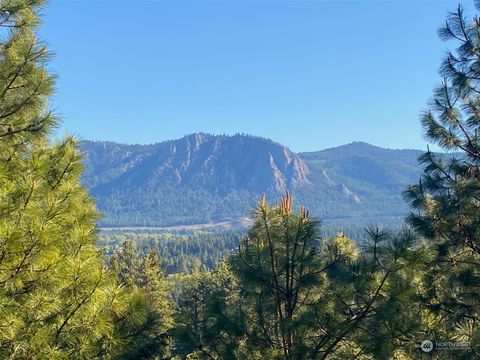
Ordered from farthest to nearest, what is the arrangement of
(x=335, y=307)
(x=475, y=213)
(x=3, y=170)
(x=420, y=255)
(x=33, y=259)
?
1. (x=475, y=213)
2. (x=335, y=307)
3. (x=420, y=255)
4. (x=3, y=170)
5. (x=33, y=259)

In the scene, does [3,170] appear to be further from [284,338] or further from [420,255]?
[420,255]

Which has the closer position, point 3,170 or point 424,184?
point 3,170

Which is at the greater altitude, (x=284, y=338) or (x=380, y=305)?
(x=380, y=305)

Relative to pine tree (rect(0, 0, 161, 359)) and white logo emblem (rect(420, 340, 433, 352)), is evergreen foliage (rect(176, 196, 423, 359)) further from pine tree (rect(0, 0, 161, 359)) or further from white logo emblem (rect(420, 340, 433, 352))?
pine tree (rect(0, 0, 161, 359))

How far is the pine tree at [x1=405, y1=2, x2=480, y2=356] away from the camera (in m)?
8.43

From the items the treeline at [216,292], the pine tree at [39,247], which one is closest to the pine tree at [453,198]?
the treeline at [216,292]

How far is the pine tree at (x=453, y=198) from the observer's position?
8.43 meters

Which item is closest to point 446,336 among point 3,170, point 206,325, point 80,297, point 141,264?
point 206,325

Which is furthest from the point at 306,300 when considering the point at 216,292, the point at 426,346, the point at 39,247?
the point at 39,247

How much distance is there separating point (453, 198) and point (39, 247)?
7969 mm

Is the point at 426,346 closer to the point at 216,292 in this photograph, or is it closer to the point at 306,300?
the point at 306,300

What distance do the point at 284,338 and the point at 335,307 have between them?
3.06ft

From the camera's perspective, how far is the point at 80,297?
15.5 feet

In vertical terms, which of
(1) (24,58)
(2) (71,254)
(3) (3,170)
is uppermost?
(1) (24,58)
